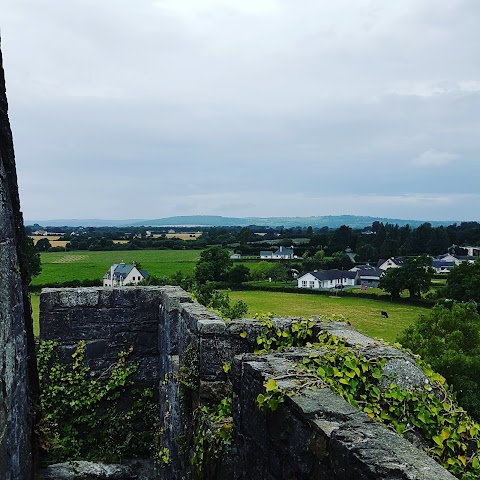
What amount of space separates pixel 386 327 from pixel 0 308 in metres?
40.2

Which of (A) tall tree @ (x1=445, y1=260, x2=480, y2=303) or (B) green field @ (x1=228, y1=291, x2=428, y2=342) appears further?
(B) green field @ (x1=228, y1=291, x2=428, y2=342)

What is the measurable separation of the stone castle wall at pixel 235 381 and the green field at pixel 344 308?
31723 millimetres

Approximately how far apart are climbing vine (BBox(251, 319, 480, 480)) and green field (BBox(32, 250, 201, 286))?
4506cm

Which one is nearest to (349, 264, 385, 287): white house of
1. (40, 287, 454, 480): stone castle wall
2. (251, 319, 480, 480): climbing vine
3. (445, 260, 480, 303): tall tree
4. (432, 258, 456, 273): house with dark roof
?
(432, 258, 456, 273): house with dark roof

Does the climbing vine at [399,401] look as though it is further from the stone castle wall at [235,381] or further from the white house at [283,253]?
the white house at [283,253]

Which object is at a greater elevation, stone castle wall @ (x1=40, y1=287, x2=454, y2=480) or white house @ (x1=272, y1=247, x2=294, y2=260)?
stone castle wall @ (x1=40, y1=287, x2=454, y2=480)

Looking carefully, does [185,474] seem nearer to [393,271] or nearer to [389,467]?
[389,467]

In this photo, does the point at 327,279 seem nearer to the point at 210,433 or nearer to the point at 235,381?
the point at 210,433

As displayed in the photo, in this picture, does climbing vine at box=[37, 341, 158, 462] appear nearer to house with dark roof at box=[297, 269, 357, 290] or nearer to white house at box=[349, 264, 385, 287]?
house with dark roof at box=[297, 269, 357, 290]

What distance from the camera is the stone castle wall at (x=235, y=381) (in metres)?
2.61

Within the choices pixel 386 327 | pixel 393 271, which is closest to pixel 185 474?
pixel 386 327

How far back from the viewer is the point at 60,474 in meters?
6.96

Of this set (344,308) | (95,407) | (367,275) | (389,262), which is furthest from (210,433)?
(389,262)

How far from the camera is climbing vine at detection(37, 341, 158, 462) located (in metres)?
7.92
